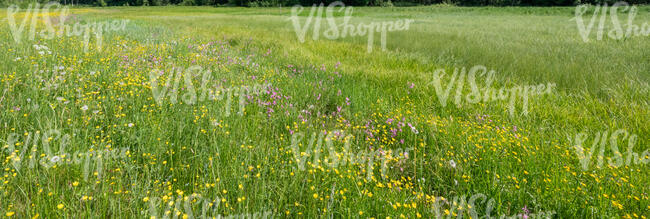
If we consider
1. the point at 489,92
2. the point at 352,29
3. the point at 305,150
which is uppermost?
the point at 352,29

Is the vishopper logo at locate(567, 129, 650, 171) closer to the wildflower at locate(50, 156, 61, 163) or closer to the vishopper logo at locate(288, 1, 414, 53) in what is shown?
the wildflower at locate(50, 156, 61, 163)

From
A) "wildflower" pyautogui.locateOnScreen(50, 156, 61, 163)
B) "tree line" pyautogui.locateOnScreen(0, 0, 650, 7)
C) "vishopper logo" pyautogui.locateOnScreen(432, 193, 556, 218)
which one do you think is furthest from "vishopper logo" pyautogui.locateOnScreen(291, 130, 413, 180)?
"tree line" pyautogui.locateOnScreen(0, 0, 650, 7)

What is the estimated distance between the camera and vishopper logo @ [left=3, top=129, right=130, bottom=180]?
1.62 meters

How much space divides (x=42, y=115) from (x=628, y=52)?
360 inches

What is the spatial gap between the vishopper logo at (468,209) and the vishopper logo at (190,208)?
98 centimetres

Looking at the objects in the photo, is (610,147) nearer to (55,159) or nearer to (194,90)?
(55,159)

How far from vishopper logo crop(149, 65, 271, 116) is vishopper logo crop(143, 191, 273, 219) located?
124cm

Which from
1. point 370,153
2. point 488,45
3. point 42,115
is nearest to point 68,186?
point 42,115

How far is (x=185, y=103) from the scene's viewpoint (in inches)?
114

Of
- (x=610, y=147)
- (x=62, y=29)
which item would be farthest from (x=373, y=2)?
(x=610, y=147)

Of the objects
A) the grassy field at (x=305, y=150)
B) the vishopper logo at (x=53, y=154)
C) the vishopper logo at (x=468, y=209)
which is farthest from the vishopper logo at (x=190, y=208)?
the vishopper logo at (x=468, y=209)

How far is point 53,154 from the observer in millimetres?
1763

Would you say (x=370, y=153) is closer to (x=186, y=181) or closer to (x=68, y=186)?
(x=186, y=181)

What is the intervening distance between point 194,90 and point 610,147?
4.01 m
